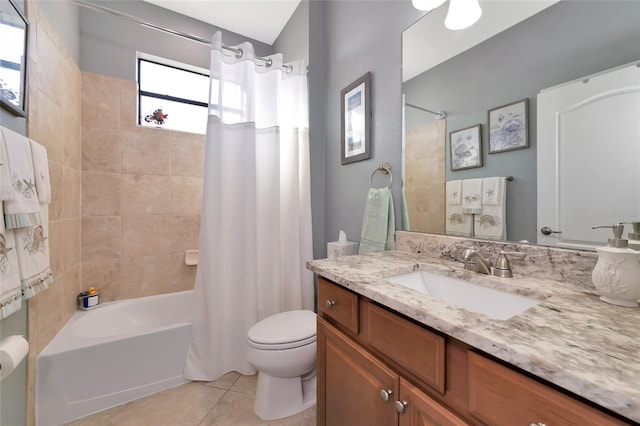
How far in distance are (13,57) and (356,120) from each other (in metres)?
1.72

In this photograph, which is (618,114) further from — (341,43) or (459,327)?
(341,43)

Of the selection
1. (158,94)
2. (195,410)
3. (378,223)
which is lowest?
(195,410)

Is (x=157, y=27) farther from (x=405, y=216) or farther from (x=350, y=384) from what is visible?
(x=350, y=384)

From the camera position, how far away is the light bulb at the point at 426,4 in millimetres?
1160

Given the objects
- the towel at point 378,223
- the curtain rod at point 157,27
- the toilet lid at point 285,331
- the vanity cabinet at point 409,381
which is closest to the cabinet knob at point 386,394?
the vanity cabinet at point 409,381

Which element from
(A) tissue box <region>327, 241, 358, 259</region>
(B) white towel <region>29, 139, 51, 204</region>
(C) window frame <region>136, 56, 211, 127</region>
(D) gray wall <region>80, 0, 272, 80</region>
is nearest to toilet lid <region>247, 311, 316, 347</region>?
(A) tissue box <region>327, 241, 358, 259</region>

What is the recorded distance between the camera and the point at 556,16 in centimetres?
82

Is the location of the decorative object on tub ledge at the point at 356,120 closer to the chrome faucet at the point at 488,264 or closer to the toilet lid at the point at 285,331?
the chrome faucet at the point at 488,264

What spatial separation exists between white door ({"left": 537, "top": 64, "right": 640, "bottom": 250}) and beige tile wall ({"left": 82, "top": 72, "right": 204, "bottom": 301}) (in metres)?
2.47

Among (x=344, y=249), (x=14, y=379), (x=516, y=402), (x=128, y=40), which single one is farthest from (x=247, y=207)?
(x=128, y=40)

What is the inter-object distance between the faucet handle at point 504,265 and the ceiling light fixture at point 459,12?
95cm

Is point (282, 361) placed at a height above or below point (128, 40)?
below

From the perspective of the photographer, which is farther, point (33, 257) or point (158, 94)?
point (158, 94)

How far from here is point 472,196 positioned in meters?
1.07
